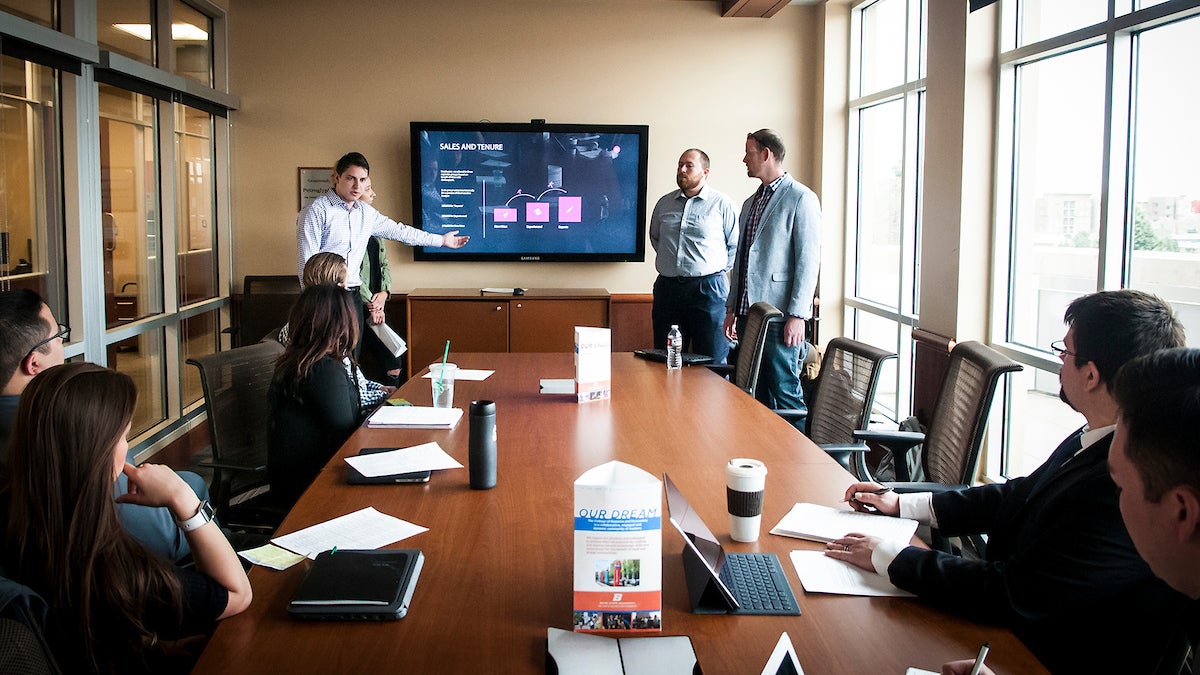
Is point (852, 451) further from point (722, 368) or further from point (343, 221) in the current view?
point (343, 221)

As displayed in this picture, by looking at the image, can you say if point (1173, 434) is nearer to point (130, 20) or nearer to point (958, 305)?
point (958, 305)

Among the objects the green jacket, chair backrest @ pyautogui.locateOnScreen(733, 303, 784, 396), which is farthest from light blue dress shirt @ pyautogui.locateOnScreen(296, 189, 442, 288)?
chair backrest @ pyautogui.locateOnScreen(733, 303, 784, 396)

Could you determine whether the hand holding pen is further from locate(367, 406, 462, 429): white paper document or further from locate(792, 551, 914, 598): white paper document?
locate(367, 406, 462, 429): white paper document

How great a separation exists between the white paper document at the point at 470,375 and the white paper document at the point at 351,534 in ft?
5.94

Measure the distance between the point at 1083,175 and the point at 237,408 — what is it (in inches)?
138

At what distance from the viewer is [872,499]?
2109mm

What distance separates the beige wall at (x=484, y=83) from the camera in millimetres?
6918

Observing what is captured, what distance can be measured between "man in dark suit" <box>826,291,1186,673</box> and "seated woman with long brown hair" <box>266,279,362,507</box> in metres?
1.73

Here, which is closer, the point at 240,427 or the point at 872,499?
the point at 872,499

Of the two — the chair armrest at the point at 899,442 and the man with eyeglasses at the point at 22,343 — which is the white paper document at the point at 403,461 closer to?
the man with eyeglasses at the point at 22,343

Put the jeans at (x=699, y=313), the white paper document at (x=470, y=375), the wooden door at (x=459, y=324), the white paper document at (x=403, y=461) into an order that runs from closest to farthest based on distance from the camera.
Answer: the white paper document at (x=403, y=461) < the white paper document at (x=470, y=375) < the jeans at (x=699, y=313) < the wooden door at (x=459, y=324)

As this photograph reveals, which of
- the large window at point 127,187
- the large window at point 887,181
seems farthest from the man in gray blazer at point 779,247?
the large window at point 127,187

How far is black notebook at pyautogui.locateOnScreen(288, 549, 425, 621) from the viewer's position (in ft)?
5.18

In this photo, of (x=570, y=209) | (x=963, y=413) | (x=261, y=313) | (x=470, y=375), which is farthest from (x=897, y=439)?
(x=261, y=313)
